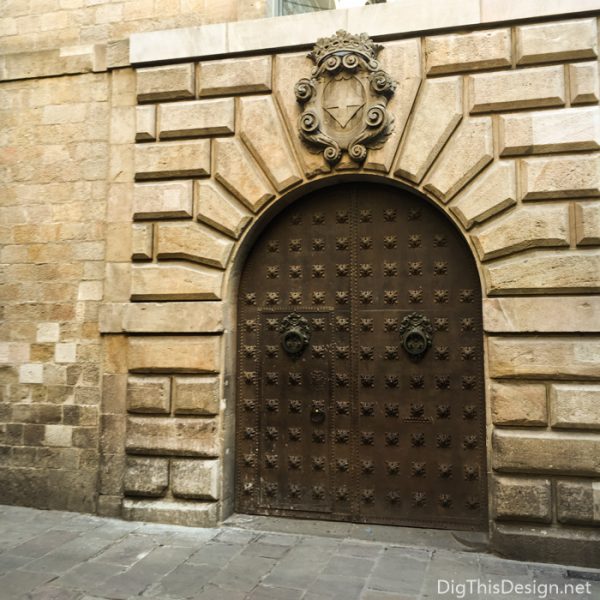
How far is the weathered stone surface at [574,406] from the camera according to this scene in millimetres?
4305

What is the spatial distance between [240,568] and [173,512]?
114cm

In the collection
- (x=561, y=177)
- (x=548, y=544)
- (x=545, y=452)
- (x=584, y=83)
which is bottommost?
(x=548, y=544)

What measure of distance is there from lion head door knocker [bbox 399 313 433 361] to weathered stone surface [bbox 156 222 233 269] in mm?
1624

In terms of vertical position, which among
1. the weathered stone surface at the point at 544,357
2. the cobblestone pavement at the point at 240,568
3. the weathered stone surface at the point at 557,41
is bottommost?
the cobblestone pavement at the point at 240,568

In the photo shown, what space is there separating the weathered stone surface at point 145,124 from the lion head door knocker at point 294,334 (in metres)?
2.04

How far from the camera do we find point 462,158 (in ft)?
15.4

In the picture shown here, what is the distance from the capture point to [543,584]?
3.89 m

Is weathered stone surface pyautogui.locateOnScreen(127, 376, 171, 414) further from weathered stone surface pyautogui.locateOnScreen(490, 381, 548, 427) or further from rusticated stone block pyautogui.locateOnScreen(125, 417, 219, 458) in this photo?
weathered stone surface pyautogui.locateOnScreen(490, 381, 548, 427)

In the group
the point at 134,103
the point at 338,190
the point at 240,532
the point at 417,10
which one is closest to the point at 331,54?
the point at 417,10

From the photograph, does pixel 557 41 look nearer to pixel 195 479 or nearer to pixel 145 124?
pixel 145 124

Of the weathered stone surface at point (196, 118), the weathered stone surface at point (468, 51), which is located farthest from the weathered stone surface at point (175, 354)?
the weathered stone surface at point (468, 51)

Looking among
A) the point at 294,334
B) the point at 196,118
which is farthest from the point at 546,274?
the point at 196,118

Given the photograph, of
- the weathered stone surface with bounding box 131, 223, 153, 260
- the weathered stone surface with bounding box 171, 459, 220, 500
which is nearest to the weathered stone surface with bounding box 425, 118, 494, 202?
the weathered stone surface with bounding box 131, 223, 153, 260

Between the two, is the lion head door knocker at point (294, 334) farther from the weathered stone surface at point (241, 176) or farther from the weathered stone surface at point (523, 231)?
the weathered stone surface at point (523, 231)
